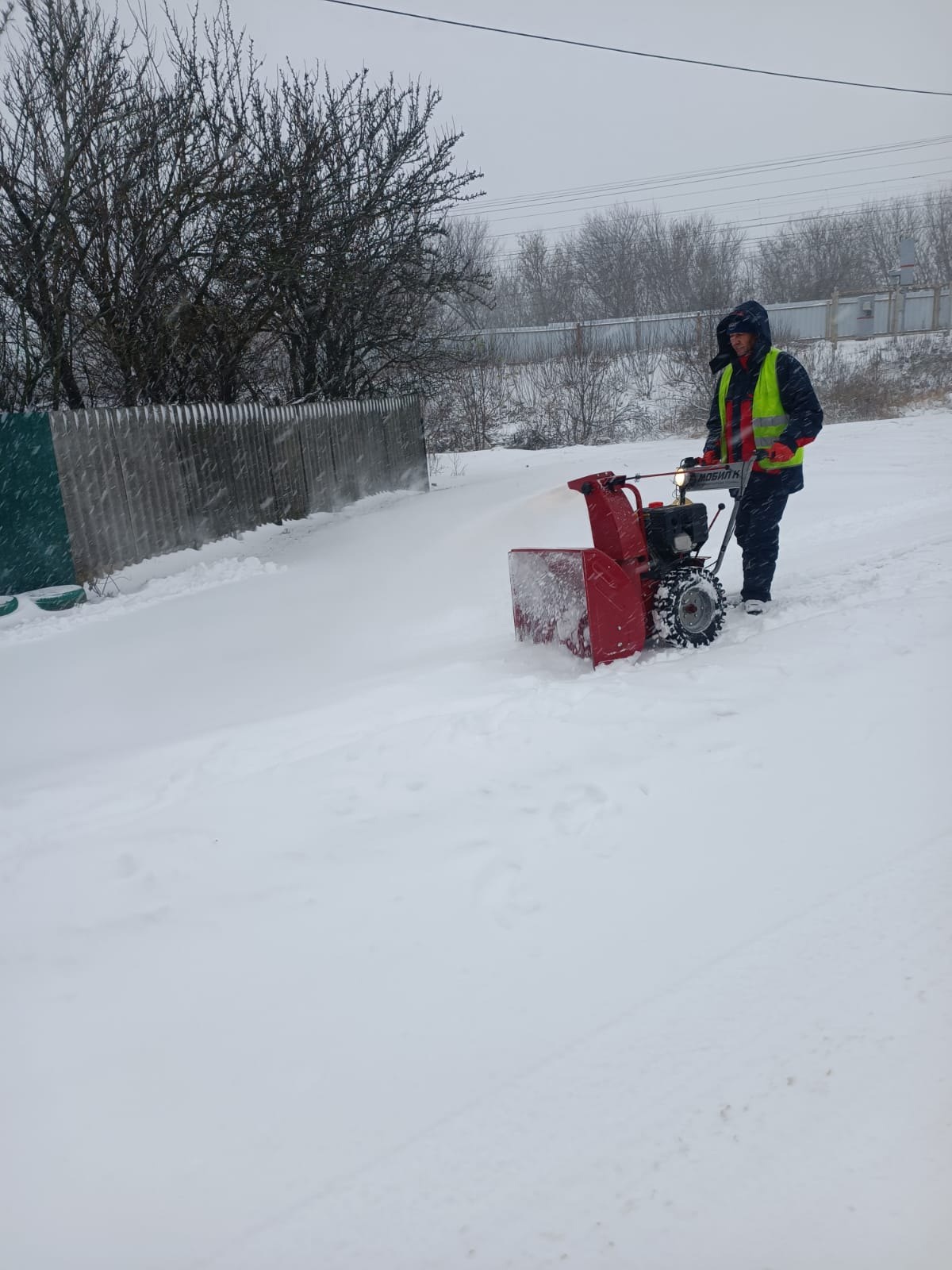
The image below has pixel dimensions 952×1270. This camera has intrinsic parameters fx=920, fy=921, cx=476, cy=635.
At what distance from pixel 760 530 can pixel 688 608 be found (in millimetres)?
786

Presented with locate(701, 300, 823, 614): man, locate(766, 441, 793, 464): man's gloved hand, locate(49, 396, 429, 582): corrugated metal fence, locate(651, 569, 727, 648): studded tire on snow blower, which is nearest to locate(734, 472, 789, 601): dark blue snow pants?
locate(701, 300, 823, 614): man

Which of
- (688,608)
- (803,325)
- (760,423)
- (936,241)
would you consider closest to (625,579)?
(688,608)

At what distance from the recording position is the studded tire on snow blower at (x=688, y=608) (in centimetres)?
455

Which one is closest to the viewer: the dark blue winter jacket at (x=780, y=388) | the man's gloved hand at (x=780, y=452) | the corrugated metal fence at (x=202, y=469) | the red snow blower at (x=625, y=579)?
the red snow blower at (x=625, y=579)

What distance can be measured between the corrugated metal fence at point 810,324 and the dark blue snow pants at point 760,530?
26773 millimetres

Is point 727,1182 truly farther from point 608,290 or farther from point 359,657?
point 608,290

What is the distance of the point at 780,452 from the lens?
470 cm

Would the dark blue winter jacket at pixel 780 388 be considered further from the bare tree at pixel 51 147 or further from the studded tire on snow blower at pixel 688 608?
the bare tree at pixel 51 147

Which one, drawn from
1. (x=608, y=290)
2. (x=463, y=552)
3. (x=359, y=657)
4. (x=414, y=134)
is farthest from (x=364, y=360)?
(x=608, y=290)

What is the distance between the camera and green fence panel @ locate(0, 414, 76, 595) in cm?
780

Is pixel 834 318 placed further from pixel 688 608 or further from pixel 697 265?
pixel 688 608

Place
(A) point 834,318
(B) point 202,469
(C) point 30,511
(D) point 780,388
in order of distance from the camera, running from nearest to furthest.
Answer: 1. (D) point 780,388
2. (C) point 30,511
3. (B) point 202,469
4. (A) point 834,318

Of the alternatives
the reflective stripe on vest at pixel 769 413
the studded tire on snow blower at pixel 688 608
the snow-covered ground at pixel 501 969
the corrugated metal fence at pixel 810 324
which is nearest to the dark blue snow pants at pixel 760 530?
the reflective stripe on vest at pixel 769 413

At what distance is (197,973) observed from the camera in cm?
240
